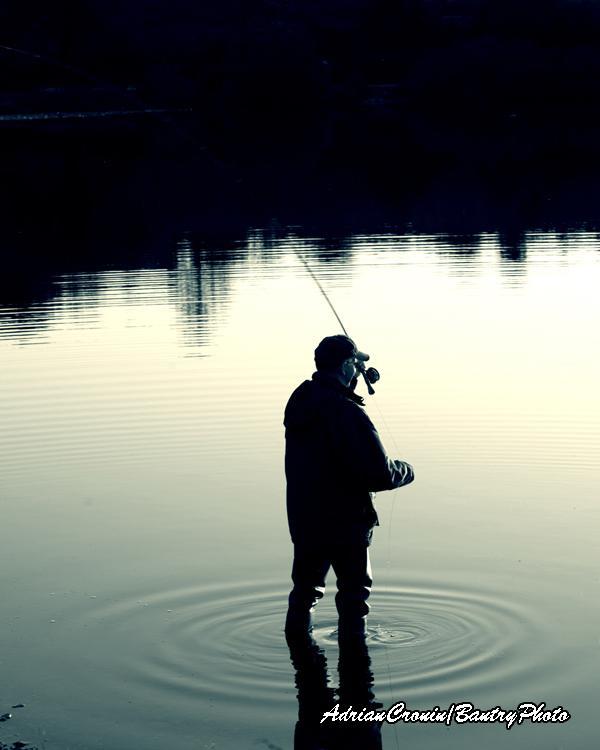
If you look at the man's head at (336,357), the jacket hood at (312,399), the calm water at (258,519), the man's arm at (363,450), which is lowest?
the calm water at (258,519)

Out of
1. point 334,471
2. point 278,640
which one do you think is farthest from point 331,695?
point 334,471

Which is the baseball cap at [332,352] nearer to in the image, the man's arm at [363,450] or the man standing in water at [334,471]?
the man standing in water at [334,471]

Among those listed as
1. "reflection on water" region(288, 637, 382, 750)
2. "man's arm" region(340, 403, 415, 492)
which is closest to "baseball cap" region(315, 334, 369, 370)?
"man's arm" region(340, 403, 415, 492)

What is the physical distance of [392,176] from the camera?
49.4m

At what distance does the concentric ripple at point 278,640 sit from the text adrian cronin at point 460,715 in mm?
205

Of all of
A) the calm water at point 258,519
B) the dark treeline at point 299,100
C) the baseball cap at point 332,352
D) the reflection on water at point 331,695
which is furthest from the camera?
the dark treeline at point 299,100

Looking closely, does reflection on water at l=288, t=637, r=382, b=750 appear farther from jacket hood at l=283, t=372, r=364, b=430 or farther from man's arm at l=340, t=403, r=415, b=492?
jacket hood at l=283, t=372, r=364, b=430

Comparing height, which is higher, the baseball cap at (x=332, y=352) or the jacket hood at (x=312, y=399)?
the baseball cap at (x=332, y=352)

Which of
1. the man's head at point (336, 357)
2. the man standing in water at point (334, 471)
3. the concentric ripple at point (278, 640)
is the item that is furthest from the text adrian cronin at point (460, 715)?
the man's head at point (336, 357)

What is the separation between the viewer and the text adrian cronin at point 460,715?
7.29m

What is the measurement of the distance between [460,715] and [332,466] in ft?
4.27

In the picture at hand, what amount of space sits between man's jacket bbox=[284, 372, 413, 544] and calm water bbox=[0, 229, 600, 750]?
0.71 metres

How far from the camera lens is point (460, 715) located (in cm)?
736

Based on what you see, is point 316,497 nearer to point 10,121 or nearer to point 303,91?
point 303,91
